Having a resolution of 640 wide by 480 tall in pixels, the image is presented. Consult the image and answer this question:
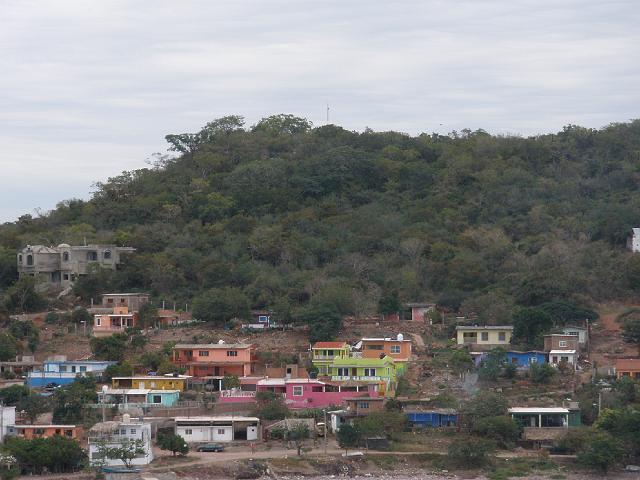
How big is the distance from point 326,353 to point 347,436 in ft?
23.1

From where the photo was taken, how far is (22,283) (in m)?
47.2

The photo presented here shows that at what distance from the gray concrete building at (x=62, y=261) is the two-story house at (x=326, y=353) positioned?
11975 mm

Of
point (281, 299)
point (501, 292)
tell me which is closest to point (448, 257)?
point (501, 292)

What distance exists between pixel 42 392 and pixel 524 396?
13.6 m

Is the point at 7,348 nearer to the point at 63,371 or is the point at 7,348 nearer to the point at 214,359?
the point at 63,371

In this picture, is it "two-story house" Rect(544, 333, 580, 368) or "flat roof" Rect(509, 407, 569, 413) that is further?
"two-story house" Rect(544, 333, 580, 368)

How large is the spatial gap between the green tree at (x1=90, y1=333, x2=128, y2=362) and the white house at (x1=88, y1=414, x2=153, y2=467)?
728cm

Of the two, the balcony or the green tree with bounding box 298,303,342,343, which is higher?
the green tree with bounding box 298,303,342,343

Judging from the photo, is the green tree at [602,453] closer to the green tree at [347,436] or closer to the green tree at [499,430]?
the green tree at [499,430]

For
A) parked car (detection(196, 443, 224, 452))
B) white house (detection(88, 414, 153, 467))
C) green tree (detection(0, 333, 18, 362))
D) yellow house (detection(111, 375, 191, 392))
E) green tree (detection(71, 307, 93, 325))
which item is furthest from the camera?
green tree (detection(71, 307, 93, 325))

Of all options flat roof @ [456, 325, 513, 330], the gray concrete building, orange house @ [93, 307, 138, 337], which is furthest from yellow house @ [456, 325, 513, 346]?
the gray concrete building

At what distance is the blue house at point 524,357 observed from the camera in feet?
133

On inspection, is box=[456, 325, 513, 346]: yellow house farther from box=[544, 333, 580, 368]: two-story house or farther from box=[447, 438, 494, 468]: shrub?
box=[447, 438, 494, 468]: shrub

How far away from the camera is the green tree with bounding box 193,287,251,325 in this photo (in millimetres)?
44031
